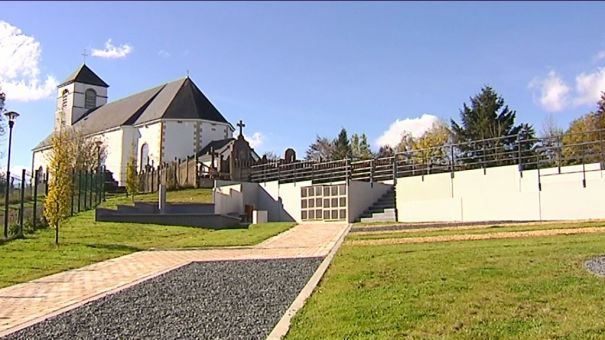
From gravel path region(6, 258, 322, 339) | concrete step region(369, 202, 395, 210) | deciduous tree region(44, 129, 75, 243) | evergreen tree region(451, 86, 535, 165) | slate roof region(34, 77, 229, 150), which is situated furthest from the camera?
slate roof region(34, 77, 229, 150)

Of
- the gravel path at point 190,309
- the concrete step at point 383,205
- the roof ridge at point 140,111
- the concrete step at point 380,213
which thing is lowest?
the gravel path at point 190,309

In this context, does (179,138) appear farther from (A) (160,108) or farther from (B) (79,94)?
(B) (79,94)

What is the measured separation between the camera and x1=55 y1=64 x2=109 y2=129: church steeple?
2778 inches

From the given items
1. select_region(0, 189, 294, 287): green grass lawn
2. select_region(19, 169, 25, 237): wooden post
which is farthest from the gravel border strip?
select_region(19, 169, 25, 237): wooden post

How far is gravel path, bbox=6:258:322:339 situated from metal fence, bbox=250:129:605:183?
12.0 metres

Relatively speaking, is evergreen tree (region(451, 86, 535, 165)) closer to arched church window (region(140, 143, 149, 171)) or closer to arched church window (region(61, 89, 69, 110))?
arched church window (region(140, 143, 149, 171))

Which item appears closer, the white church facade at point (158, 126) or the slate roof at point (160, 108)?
the white church facade at point (158, 126)

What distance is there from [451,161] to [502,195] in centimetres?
276

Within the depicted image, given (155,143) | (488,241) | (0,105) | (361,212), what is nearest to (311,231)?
(361,212)

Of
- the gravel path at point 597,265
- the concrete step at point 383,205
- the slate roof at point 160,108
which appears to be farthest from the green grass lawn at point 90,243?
the slate roof at point 160,108

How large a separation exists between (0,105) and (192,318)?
1009 inches

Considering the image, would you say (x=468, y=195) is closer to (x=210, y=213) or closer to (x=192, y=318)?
(x=210, y=213)

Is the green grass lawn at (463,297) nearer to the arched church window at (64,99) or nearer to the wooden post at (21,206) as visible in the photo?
the wooden post at (21,206)

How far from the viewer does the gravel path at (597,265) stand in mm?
6490
